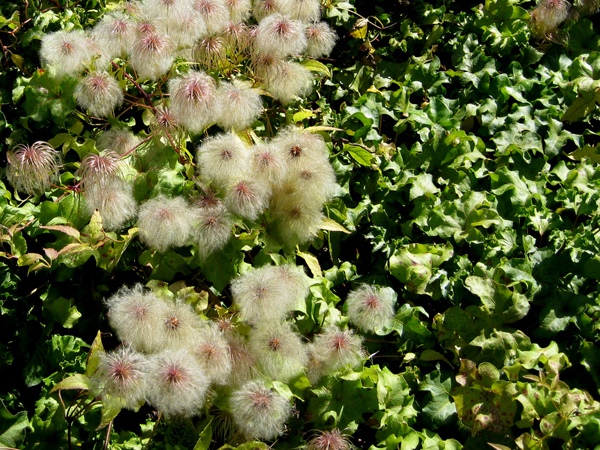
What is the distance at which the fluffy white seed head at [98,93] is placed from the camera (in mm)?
2293

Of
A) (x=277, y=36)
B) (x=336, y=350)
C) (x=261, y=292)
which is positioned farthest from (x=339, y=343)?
(x=277, y=36)

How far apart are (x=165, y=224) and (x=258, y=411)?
68 centimetres

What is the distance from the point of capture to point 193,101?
215cm

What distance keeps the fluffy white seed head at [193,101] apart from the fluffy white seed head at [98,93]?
28 centimetres

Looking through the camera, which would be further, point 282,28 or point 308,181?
point 282,28

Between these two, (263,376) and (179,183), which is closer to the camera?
(263,376)

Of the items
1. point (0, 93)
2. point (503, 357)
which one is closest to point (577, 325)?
point (503, 357)

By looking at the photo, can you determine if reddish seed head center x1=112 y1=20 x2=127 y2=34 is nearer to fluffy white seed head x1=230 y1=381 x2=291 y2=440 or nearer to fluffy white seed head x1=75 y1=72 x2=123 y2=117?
fluffy white seed head x1=75 y1=72 x2=123 y2=117

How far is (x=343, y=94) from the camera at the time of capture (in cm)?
302

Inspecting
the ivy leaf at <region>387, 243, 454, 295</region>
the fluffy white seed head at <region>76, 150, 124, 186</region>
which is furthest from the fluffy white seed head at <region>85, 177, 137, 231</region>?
the ivy leaf at <region>387, 243, 454, 295</region>

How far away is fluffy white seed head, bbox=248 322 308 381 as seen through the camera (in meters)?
1.90

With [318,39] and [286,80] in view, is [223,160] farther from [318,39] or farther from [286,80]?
[318,39]

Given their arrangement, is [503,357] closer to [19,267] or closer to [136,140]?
[136,140]

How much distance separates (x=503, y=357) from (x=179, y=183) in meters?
1.31
